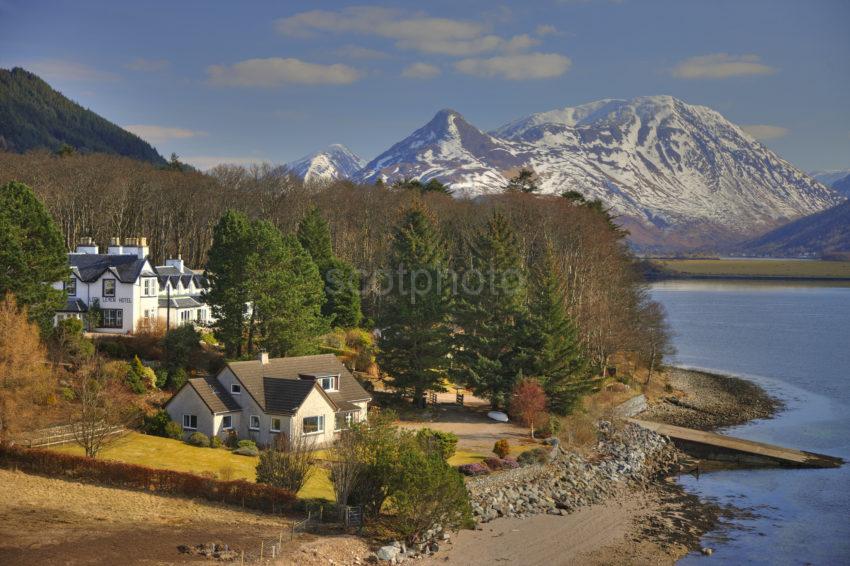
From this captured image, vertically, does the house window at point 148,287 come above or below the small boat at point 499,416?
above

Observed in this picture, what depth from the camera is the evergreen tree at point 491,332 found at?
186 feet

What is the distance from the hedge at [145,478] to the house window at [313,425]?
984cm

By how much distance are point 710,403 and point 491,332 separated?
23587 mm

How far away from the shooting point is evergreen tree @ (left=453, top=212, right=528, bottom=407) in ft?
186

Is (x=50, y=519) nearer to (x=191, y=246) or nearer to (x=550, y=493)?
(x=550, y=493)

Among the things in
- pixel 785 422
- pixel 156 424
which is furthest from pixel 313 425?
pixel 785 422

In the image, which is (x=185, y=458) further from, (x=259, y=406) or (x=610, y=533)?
(x=610, y=533)

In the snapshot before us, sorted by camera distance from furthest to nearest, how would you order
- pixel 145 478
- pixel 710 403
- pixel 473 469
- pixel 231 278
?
1. pixel 710 403
2. pixel 231 278
3. pixel 473 469
4. pixel 145 478

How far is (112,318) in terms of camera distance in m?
60.0

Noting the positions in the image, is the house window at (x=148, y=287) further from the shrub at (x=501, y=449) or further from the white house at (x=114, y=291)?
the shrub at (x=501, y=449)

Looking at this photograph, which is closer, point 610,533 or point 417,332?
point 610,533

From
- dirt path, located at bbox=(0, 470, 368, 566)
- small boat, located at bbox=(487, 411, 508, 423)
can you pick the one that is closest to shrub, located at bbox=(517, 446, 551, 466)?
small boat, located at bbox=(487, 411, 508, 423)

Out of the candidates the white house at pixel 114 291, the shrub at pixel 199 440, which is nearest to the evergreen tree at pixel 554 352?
the shrub at pixel 199 440

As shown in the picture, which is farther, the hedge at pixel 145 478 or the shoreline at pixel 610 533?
the hedge at pixel 145 478
